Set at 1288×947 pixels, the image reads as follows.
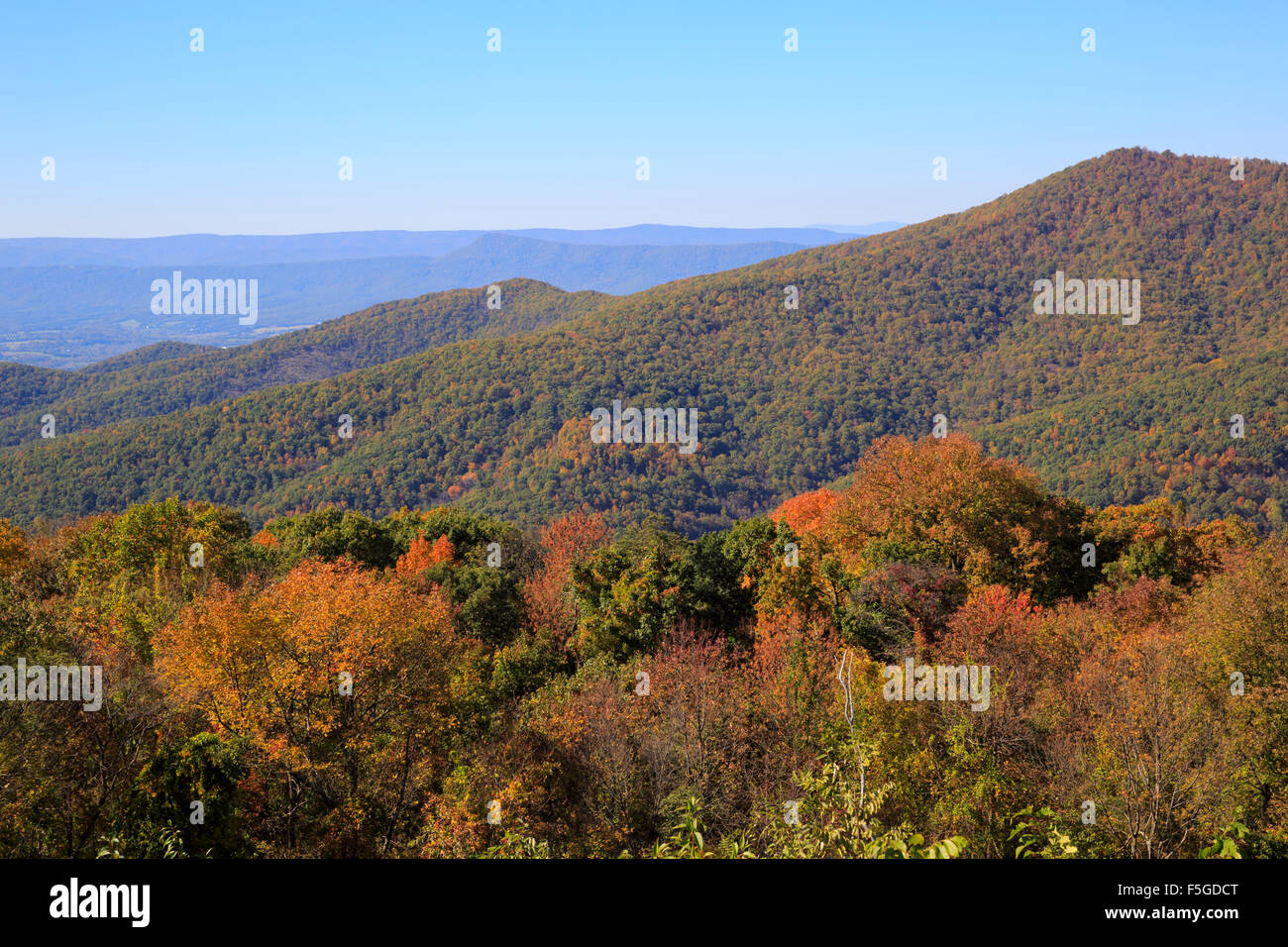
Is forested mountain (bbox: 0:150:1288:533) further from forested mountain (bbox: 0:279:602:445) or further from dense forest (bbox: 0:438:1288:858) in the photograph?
dense forest (bbox: 0:438:1288:858)

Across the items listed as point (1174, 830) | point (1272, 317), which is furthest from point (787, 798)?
point (1272, 317)

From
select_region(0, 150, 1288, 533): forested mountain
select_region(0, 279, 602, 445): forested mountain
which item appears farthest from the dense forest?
select_region(0, 279, 602, 445): forested mountain

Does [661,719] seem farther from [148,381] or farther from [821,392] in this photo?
[148,381]

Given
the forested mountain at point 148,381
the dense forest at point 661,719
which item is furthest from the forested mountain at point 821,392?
the dense forest at point 661,719

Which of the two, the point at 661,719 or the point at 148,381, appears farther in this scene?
the point at 148,381

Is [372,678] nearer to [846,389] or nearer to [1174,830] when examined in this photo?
A: [1174,830]

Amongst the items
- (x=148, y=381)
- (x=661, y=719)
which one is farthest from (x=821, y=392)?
(x=661, y=719)
